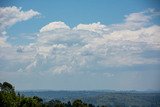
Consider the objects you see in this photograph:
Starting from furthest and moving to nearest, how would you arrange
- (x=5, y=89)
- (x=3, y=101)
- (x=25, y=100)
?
1. (x=5, y=89)
2. (x=25, y=100)
3. (x=3, y=101)

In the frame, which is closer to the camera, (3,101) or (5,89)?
(3,101)

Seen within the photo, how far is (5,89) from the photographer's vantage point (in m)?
176

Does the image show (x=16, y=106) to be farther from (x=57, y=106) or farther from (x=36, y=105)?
(x=57, y=106)

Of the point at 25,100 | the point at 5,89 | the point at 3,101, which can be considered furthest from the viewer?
the point at 5,89

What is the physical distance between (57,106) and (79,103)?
11.2 m

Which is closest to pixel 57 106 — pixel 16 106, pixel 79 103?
pixel 79 103

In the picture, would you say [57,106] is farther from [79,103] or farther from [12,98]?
[12,98]

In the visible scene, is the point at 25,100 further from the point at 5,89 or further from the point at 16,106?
the point at 5,89

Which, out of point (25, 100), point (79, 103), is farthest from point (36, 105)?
point (79, 103)

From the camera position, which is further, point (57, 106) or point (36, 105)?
point (57, 106)

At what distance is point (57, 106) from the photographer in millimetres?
182125

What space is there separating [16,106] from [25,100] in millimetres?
8406

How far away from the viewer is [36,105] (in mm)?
159625

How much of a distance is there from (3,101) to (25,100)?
13.2m
